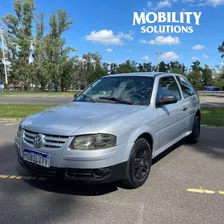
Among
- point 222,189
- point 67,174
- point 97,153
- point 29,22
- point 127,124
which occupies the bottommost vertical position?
point 222,189

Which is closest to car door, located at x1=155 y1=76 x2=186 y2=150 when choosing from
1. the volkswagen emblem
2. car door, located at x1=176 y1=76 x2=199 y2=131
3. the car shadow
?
car door, located at x1=176 y1=76 x2=199 y2=131

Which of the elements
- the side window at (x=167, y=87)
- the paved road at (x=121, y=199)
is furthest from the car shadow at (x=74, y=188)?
the side window at (x=167, y=87)

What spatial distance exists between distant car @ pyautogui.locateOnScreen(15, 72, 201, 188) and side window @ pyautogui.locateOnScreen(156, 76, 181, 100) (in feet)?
0.11

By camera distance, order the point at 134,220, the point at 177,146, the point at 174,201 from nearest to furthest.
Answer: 1. the point at 134,220
2. the point at 174,201
3. the point at 177,146

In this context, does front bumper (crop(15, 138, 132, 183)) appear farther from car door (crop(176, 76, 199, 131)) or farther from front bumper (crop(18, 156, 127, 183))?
car door (crop(176, 76, 199, 131))

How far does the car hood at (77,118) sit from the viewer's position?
11.5 ft

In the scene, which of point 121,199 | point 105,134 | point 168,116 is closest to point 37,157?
point 105,134

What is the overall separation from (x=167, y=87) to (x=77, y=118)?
7.23 ft

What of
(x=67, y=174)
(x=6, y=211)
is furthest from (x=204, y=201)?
(x=6, y=211)

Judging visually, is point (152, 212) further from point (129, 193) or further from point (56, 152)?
point (56, 152)

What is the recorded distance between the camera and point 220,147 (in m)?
6.48

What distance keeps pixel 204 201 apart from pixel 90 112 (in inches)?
75.3

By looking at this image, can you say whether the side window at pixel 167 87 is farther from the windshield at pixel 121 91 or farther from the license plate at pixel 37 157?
the license plate at pixel 37 157

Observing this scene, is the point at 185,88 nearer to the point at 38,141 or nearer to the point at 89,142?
the point at 89,142
